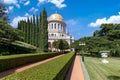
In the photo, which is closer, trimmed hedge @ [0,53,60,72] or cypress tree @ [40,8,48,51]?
trimmed hedge @ [0,53,60,72]

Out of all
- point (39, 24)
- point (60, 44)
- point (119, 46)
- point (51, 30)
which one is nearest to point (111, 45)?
point (119, 46)

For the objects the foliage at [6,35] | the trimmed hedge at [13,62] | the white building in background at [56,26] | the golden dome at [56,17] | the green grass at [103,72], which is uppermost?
the golden dome at [56,17]

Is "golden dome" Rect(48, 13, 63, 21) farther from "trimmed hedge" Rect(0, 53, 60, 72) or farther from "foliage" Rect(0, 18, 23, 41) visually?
"trimmed hedge" Rect(0, 53, 60, 72)

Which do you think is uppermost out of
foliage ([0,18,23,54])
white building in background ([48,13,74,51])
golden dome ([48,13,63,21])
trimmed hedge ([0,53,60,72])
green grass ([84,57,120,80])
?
golden dome ([48,13,63,21])

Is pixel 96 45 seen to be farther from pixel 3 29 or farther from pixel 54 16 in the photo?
pixel 54 16

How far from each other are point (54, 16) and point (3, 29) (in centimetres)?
7766

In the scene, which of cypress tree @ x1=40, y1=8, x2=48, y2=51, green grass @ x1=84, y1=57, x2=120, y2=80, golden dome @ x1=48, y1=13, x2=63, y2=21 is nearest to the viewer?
green grass @ x1=84, y1=57, x2=120, y2=80

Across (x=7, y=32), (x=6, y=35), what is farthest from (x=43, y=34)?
(x=7, y=32)

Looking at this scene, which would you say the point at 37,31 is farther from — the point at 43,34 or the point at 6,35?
the point at 6,35

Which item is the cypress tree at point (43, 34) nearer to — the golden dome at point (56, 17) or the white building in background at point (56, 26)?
the white building in background at point (56, 26)

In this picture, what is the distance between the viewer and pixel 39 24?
57.4 meters

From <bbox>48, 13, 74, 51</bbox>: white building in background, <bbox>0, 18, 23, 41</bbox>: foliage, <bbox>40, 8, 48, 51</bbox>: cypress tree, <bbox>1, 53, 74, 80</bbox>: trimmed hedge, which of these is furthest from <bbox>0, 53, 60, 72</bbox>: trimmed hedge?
<bbox>48, 13, 74, 51</bbox>: white building in background

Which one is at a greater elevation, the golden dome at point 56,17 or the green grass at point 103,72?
the golden dome at point 56,17

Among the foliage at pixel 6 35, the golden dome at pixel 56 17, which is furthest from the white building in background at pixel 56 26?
the foliage at pixel 6 35
